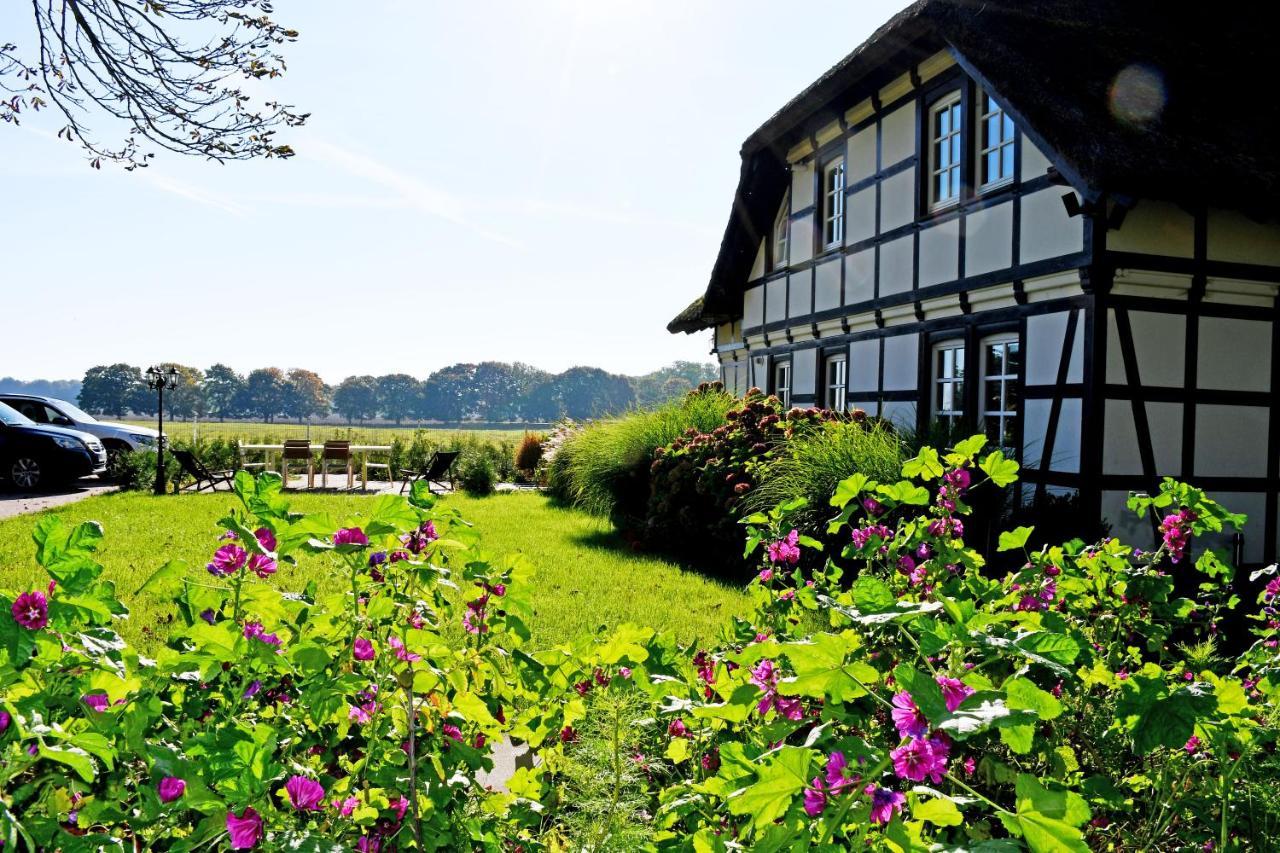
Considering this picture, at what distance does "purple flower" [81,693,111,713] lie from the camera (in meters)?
1.33

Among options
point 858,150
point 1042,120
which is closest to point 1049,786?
point 1042,120

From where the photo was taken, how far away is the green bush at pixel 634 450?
1019cm

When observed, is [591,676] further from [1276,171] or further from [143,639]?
[1276,171]

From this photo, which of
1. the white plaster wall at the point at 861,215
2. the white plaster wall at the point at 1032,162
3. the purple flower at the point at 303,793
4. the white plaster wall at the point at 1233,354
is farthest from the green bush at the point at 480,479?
the purple flower at the point at 303,793

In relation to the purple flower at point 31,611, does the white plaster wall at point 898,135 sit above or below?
above

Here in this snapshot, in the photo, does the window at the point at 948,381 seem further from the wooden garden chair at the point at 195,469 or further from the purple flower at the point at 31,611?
the wooden garden chair at the point at 195,469

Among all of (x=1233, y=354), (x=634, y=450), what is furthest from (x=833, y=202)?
(x=1233, y=354)

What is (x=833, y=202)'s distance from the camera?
444 inches

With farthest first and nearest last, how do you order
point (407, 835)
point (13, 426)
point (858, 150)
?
point (13, 426) → point (858, 150) → point (407, 835)

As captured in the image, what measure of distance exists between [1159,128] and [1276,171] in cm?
92

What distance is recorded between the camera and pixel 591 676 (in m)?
2.12

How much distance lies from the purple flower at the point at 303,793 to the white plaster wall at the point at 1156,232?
7.33 m

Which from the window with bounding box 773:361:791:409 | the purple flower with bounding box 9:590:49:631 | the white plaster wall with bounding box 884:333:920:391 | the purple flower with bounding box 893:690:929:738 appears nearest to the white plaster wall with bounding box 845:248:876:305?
the white plaster wall with bounding box 884:333:920:391

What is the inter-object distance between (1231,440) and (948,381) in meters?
2.57
